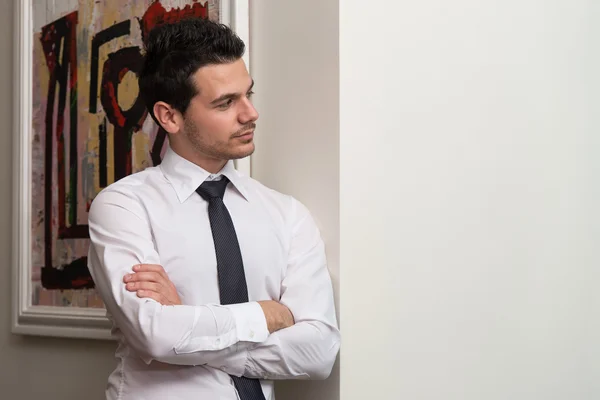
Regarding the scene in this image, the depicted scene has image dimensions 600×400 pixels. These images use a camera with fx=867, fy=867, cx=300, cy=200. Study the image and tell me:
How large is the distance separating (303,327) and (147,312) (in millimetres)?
430

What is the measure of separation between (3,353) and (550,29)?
2416mm

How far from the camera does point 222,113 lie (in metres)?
2.38

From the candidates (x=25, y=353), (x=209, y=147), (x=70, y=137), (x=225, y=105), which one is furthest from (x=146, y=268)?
(x=25, y=353)

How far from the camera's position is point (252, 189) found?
8.23 feet

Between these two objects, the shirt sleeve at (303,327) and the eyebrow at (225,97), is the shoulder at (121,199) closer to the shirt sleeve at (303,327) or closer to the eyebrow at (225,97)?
the eyebrow at (225,97)

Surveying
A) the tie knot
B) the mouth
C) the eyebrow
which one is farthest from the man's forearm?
the eyebrow

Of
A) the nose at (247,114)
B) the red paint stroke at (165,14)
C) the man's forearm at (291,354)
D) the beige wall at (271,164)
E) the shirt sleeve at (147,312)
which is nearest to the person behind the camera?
the shirt sleeve at (147,312)

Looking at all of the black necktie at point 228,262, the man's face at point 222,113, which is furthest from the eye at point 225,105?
the black necktie at point 228,262

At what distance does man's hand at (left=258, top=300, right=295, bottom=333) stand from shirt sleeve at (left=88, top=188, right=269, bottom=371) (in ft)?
0.10

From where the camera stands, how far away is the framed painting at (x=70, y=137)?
9.89 feet

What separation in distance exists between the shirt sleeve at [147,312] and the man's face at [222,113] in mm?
268

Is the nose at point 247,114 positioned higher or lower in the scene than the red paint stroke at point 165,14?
lower

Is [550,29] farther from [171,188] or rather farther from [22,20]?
[22,20]

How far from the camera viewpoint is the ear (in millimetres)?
2434
